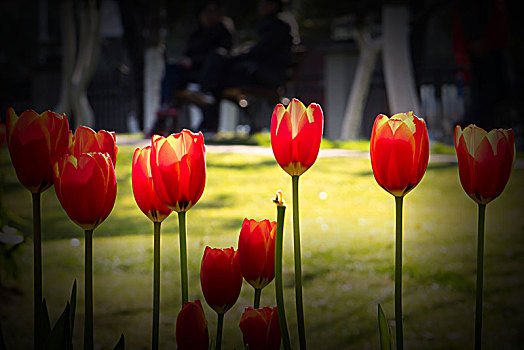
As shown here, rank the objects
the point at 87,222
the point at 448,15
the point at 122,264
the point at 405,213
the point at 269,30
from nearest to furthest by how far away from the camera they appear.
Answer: the point at 87,222, the point at 122,264, the point at 405,213, the point at 269,30, the point at 448,15

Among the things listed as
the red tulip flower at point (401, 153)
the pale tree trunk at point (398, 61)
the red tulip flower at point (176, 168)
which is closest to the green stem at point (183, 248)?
the red tulip flower at point (176, 168)

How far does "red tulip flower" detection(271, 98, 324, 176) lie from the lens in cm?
40

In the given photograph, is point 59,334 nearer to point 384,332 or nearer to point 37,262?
point 37,262

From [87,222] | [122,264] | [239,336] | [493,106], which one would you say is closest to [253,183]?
[122,264]

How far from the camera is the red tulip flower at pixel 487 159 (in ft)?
1.27

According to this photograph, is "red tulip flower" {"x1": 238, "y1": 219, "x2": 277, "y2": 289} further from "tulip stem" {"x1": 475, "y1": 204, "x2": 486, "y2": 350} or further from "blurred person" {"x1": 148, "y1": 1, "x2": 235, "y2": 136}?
"blurred person" {"x1": 148, "y1": 1, "x2": 235, "y2": 136}

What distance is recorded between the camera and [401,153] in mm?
382

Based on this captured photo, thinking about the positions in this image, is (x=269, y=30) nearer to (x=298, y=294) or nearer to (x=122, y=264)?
(x=122, y=264)

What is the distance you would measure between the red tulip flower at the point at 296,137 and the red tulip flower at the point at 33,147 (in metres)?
0.15

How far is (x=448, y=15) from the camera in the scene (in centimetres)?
665

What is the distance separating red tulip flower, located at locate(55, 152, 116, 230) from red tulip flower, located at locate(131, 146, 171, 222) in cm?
4

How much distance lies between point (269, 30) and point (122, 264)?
1.59 m

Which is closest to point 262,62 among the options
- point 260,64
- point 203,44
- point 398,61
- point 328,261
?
point 260,64

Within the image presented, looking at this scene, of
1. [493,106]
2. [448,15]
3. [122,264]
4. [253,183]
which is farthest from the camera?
[448,15]
